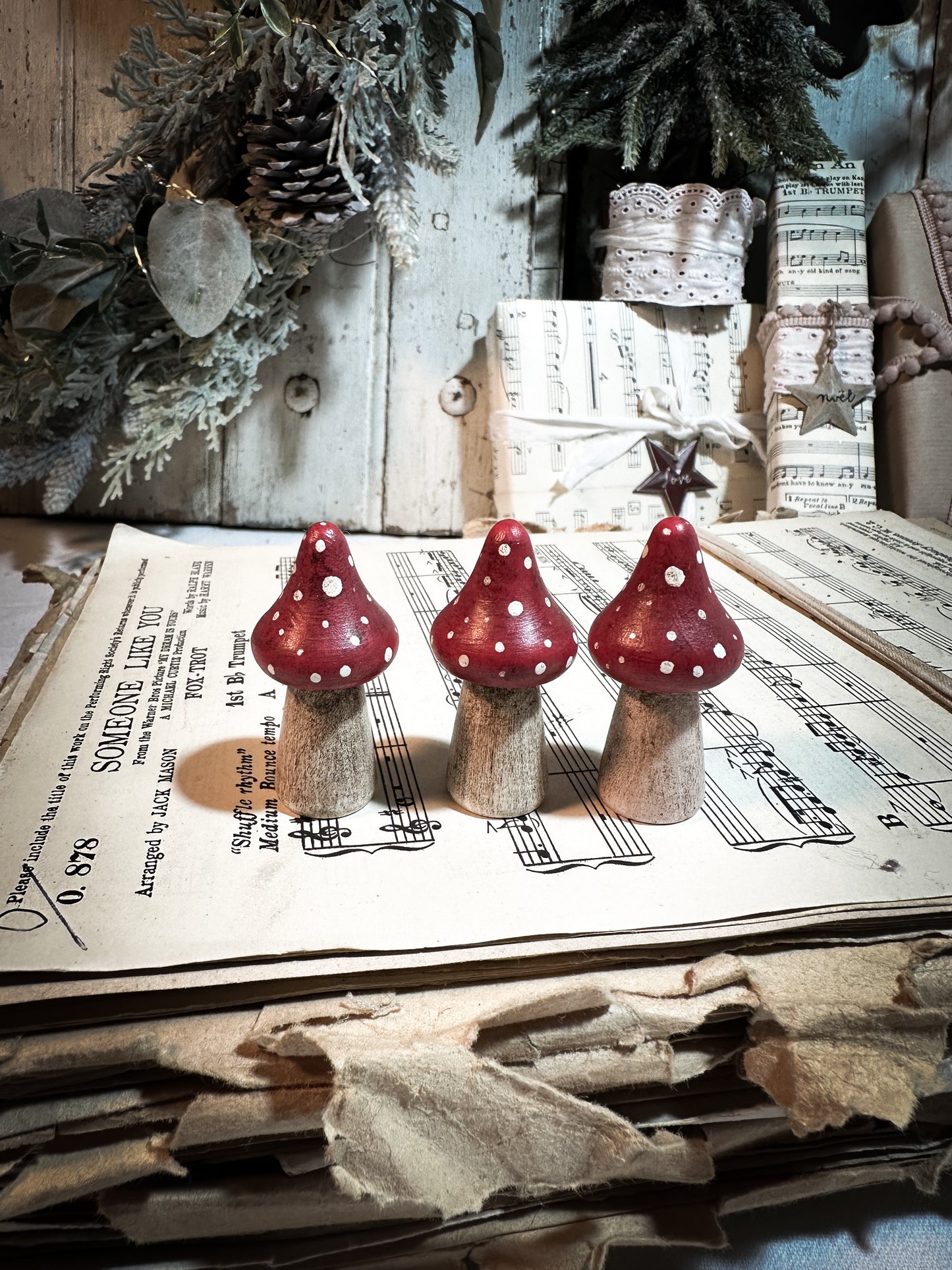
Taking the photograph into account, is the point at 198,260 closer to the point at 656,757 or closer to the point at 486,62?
the point at 486,62

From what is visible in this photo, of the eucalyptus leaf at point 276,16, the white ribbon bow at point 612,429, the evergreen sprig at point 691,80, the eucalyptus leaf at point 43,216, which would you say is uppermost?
the evergreen sprig at point 691,80

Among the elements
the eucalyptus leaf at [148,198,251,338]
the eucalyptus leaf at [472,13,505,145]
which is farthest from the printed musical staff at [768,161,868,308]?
the eucalyptus leaf at [148,198,251,338]

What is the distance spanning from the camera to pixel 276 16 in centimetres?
98

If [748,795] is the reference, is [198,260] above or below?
above

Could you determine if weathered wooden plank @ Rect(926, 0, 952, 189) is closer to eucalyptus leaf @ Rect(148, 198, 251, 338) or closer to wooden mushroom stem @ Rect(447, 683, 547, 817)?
eucalyptus leaf @ Rect(148, 198, 251, 338)

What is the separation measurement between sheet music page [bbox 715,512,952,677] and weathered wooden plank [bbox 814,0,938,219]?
0.59 metres

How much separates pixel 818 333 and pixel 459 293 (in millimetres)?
528

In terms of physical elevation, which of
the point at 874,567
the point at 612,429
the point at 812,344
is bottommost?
the point at 874,567

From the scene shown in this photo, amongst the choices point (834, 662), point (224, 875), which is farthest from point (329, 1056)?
point (834, 662)

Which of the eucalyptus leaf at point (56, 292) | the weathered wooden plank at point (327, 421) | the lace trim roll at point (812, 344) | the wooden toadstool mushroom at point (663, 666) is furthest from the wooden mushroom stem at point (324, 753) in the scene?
the lace trim roll at point (812, 344)

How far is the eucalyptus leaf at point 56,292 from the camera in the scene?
1.16 m

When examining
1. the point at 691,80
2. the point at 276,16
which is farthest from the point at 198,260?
the point at 691,80

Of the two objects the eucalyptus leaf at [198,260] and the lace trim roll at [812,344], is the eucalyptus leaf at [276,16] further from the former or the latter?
the lace trim roll at [812,344]

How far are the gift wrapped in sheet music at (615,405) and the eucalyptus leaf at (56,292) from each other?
54cm
